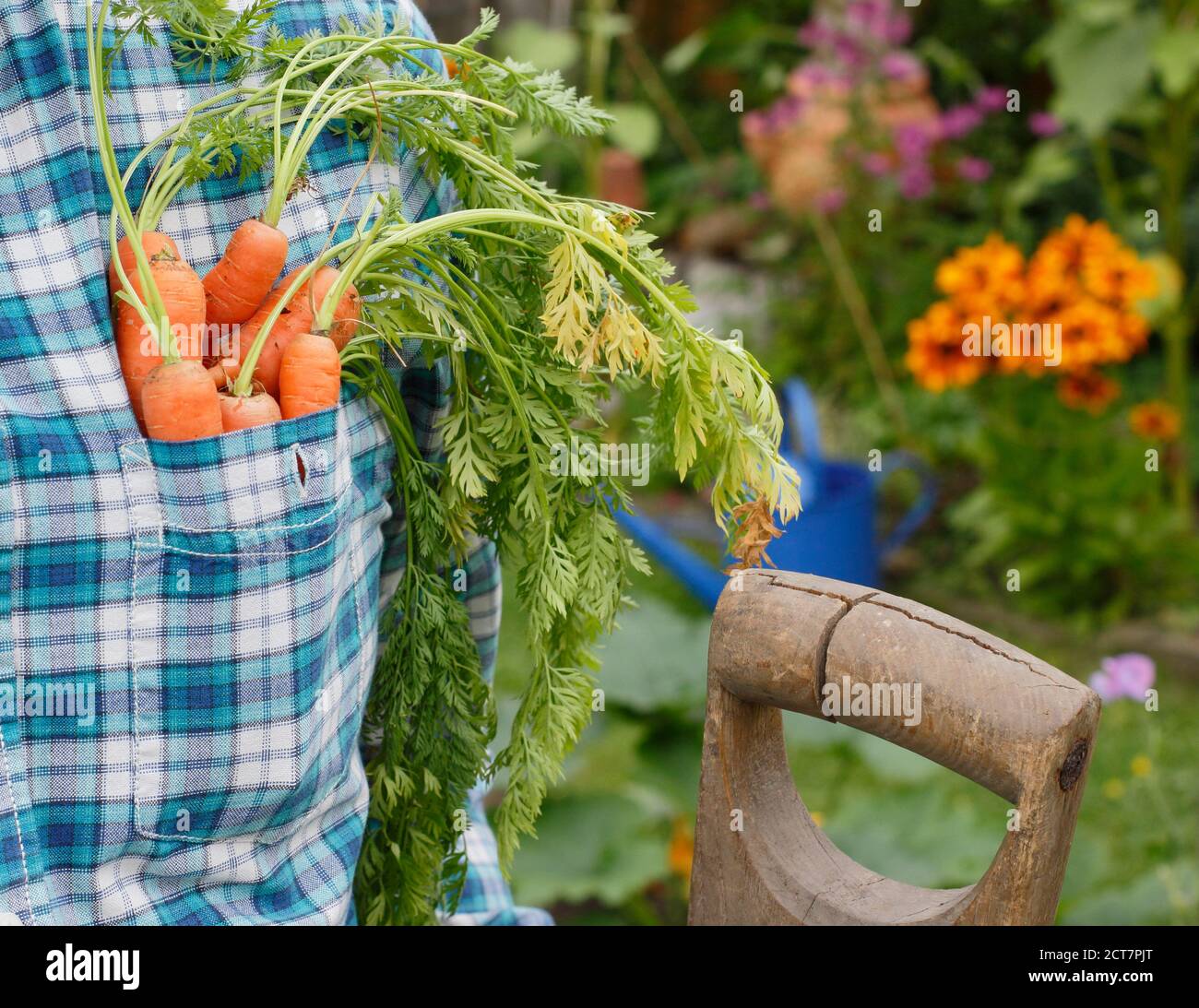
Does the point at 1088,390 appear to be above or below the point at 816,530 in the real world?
above

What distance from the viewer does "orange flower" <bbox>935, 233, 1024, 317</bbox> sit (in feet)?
10.3

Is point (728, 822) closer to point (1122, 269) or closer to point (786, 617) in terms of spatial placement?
point (786, 617)

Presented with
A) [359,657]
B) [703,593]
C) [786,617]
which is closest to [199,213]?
[359,657]

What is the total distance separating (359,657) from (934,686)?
1.38ft

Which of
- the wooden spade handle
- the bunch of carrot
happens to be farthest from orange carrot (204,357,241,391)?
the wooden spade handle

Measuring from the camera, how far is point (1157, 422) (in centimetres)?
335

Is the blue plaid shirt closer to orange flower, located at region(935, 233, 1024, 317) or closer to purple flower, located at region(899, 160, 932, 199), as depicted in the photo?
orange flower, located at region(935, 233, 1024, 317)

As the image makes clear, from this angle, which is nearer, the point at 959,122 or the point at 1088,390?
the point at 1088,390

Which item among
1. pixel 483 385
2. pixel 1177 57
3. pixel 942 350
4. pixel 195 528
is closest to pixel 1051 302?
pixel 942 350

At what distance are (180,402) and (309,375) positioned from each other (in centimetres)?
9

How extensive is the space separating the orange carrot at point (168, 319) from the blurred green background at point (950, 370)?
4.19 feet

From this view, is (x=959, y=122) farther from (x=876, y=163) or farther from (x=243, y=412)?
(x=243, y=412)

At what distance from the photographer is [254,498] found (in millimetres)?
850

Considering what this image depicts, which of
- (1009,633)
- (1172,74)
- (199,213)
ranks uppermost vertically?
(1172,74)
